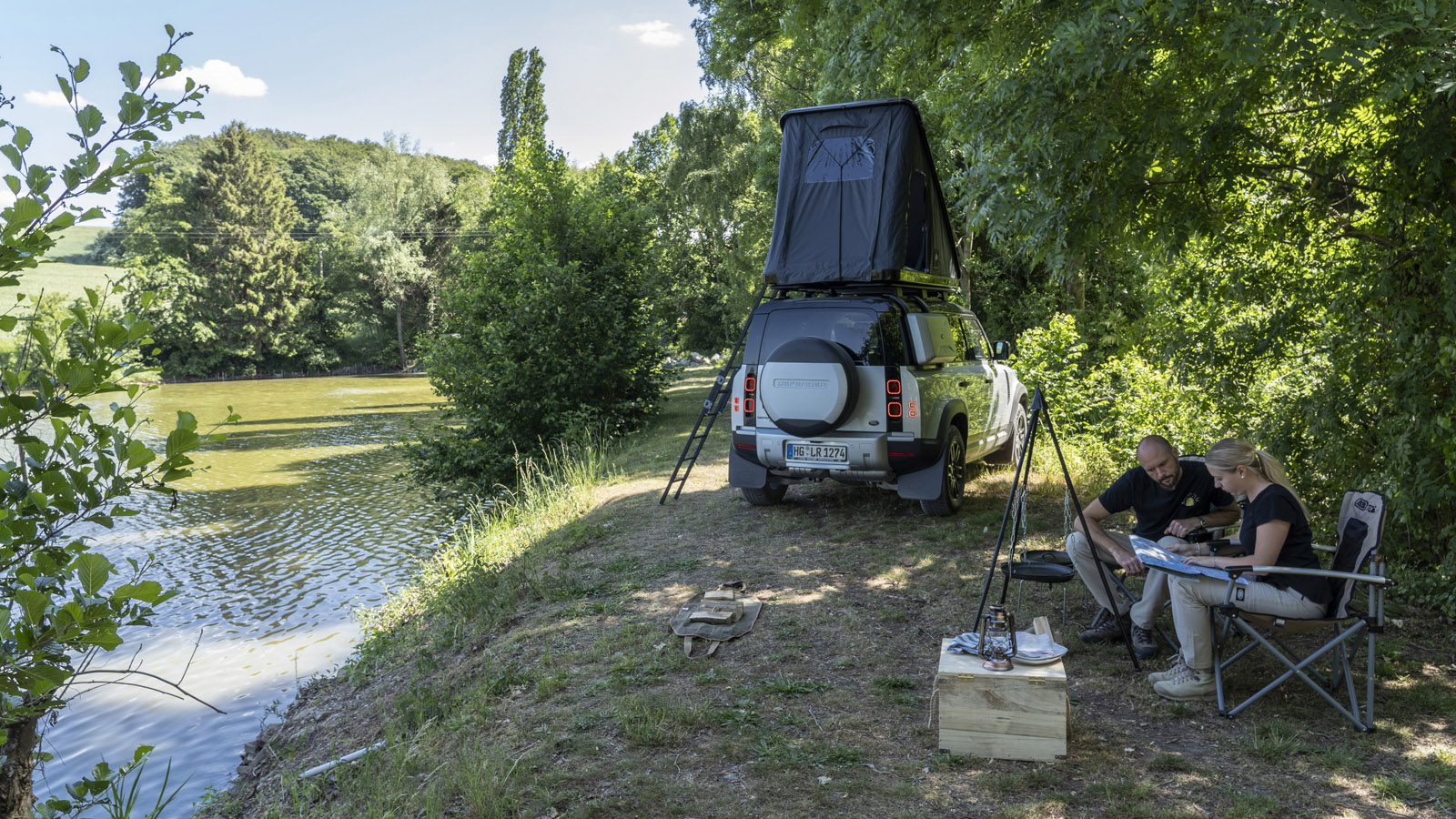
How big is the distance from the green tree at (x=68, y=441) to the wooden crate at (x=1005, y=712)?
10.7 feet

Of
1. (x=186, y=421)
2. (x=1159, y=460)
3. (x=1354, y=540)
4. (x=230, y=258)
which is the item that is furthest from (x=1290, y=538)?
(x=230, y=258)

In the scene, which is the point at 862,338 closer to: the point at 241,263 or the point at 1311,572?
the point at 1311,572

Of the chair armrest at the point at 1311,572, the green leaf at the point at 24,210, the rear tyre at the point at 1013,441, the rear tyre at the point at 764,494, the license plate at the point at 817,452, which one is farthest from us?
the rear tyre at the point at 1013,441

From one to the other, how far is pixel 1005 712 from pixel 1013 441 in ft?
25.5

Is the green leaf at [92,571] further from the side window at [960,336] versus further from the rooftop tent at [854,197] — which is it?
the side window at [960,336]

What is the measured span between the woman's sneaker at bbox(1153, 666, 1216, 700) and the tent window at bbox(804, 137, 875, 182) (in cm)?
612

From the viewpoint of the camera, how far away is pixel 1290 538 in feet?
15.8

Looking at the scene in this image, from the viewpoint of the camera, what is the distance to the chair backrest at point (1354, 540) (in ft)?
15.1

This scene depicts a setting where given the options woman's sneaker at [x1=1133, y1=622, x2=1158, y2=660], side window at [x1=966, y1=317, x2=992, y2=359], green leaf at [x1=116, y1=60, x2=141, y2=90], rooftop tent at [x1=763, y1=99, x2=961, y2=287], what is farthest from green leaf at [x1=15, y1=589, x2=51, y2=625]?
side window at [x1=966, y1=317, x2=992, y2=359]

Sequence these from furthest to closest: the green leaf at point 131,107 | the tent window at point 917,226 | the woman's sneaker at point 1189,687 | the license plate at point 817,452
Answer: the tent window at point 917,226 → the license plate at point 817,452 → the woman's sneaker at point 1189,687 → the green leaf at point 131,107

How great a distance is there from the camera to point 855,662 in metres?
5.59

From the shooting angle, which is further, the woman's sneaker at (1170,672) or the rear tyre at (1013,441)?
the rear tyre at (1013,441)

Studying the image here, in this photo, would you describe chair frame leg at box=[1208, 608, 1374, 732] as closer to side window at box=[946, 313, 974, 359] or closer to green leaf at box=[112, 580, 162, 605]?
green leaf at box=[112, 580, 162, 605]

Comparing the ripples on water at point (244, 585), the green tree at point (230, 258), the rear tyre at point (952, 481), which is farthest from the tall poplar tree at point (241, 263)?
the rear tyre at point (952, 481)
